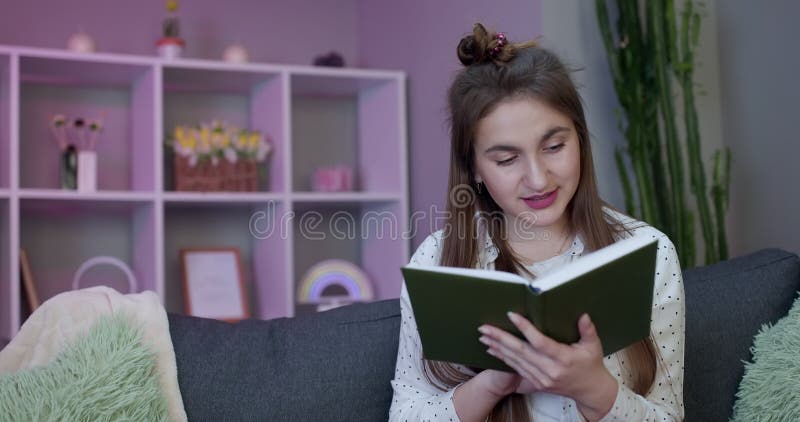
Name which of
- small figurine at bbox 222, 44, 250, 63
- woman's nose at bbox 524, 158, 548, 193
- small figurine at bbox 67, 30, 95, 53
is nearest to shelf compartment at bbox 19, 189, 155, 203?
small figurine at bbox 67, 30, 95, 53

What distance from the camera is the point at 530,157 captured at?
1.38 metres

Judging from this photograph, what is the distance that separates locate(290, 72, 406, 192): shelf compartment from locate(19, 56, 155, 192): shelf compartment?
1.98ft

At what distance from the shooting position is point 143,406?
4.49ft

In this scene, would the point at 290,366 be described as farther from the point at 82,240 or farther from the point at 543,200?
the point at 82,240

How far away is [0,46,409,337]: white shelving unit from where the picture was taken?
3.06 m

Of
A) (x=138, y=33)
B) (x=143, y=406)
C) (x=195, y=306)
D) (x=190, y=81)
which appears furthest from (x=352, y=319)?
(x=138, y=33)

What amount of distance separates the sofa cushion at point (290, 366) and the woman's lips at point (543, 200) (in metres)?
0.36

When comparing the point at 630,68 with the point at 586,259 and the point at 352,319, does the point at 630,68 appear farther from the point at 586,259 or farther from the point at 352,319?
the point at 586,259

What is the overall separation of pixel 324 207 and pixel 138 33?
101 cm

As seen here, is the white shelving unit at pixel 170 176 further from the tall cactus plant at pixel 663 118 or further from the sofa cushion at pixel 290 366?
the sofa cushion at pixel 290 366

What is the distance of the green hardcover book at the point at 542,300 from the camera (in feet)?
3.53

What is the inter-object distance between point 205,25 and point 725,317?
8.44 feet

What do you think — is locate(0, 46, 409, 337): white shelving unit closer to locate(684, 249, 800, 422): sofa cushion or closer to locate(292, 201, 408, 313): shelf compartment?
locate(292, 201, 408, 313): shelf compartment

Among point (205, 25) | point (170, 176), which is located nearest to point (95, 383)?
Result: point (170, 176)
